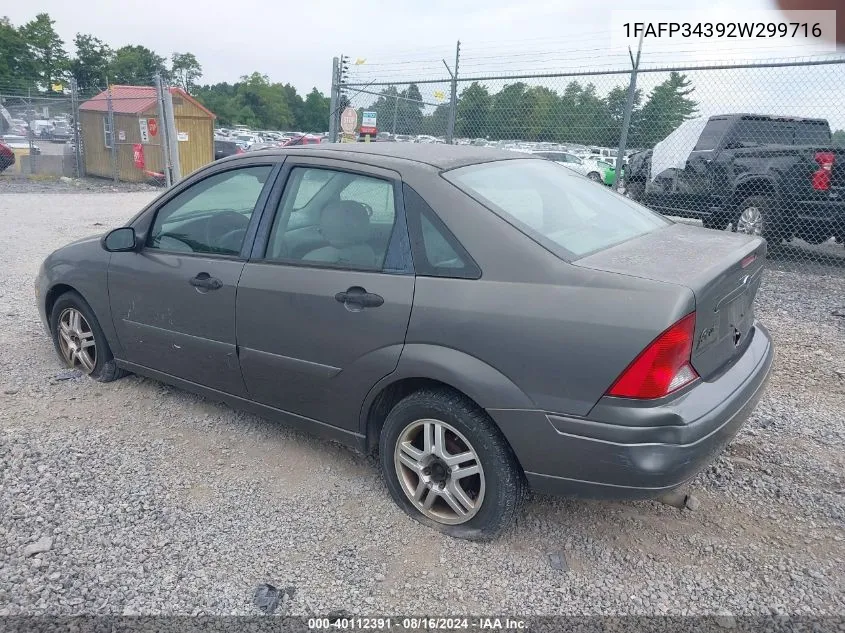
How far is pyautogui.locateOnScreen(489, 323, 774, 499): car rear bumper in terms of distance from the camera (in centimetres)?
232

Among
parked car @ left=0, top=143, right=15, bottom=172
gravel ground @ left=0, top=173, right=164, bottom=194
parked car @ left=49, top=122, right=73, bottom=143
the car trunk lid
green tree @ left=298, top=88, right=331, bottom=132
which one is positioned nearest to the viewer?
the car trunk lid

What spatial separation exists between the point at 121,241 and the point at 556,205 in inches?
95.3

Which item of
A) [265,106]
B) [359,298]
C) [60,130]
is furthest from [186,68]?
[359,298]

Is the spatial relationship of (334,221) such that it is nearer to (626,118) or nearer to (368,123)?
(626,118)

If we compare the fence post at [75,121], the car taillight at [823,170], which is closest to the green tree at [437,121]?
the car taillight at [823,170]

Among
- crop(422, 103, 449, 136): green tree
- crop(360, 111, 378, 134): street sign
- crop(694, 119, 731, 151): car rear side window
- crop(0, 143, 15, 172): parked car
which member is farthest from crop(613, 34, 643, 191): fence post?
crop(0, 143, 15, 172): parked car

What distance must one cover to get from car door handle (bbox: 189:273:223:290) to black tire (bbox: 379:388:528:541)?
1169mm

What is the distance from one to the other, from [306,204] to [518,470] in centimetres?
161

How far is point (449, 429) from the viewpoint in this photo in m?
2.71

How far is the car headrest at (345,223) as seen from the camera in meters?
3.02

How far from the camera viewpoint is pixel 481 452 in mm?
2635

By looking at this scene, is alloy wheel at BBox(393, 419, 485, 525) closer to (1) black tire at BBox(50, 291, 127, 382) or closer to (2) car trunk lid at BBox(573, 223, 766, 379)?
(2) car trunk lid at BBox(573, 223, 766, 379)

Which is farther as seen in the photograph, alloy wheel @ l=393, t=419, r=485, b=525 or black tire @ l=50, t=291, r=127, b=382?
black tire @ l=50, t=291, r=127, b=382

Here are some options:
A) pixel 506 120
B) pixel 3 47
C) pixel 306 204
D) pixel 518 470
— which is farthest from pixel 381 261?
pixel 3 47
